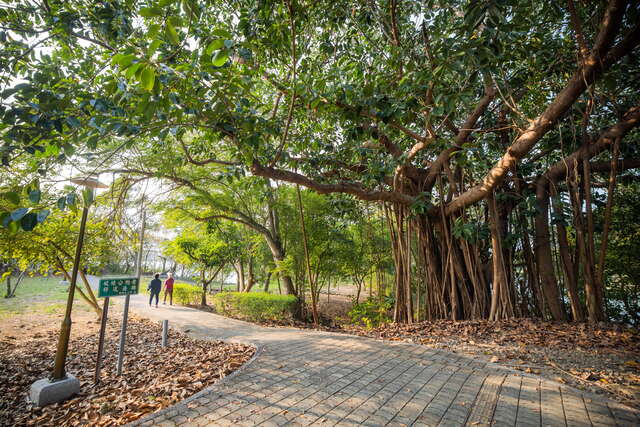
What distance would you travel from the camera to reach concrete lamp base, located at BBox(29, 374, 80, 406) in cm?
290

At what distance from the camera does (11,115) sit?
63.7 inches

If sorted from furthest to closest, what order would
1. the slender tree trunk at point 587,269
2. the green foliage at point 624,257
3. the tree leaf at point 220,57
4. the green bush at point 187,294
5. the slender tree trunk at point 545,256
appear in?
the green bush at point 187,294 → the green foliage at point 624,257 → the slender tree trunk at point 545,256 → the slender tree trunk at point 587,269 → the tree leaf at point 220,57

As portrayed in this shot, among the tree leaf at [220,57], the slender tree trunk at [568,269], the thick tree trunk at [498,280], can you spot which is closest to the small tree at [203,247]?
the thick tree trunk at [498,280]

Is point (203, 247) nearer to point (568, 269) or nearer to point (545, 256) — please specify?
point (545, 256)

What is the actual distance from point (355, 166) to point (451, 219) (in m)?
2.03

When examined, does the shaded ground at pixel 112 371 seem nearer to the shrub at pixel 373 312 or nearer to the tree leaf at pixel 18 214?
the tree leaf at pixel 18 214

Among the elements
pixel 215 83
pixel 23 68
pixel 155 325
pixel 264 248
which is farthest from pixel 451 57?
pixel 264 248

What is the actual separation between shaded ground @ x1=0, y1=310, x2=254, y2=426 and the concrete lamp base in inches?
3.6

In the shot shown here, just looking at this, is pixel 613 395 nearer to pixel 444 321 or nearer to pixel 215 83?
pixel 444 321

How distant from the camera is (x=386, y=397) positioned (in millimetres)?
2555

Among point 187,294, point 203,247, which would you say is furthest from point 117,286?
point 187,294

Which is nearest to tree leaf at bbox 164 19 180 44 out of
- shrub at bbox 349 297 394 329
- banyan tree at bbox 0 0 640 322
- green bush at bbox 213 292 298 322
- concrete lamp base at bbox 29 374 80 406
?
banyan tree at bbox 0 0 640 322

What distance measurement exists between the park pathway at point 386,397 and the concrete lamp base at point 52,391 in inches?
60.3

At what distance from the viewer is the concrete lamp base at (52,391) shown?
2.90 meters
